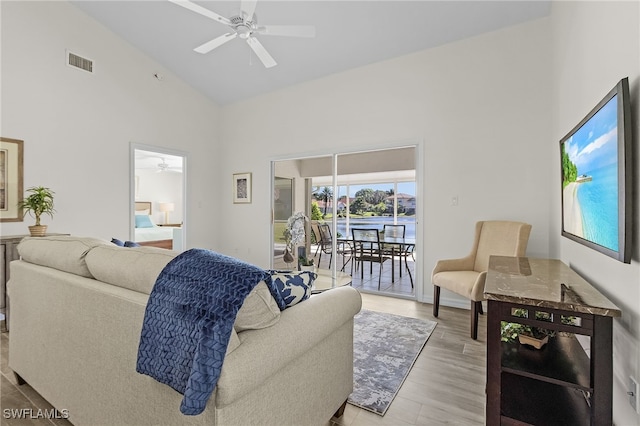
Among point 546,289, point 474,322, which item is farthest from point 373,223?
point 546,289

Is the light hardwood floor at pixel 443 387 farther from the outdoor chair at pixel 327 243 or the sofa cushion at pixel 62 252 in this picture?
the outdoor chair at pixel 327 243

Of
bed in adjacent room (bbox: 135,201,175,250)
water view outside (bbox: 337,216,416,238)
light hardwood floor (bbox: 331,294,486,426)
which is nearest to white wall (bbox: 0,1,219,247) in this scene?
bed in adjacent room (bbox: 135,201,175,250)

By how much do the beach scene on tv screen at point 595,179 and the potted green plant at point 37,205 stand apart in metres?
4.63

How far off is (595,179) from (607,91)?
1.46 feet

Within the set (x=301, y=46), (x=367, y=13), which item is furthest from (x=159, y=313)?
(x=301, y=46)

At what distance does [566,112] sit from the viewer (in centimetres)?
249

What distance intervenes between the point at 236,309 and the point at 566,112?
2959 millimetres

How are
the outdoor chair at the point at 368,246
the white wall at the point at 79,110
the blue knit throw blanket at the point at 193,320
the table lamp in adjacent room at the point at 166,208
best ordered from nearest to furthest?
1. the blue knit throw blanket at the point at 193,320
2. the white wall at the point at 79,110
3. the outdoor chair at the point at 368,246
4. the table lamp in adjacent room at the point at 166,208

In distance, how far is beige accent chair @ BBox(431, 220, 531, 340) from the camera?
2.73m

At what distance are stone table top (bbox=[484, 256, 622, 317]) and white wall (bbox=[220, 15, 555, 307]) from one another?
1432 mm

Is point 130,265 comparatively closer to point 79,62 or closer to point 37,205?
point 37,205

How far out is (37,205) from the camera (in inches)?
130

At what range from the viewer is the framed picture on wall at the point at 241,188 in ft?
18.0

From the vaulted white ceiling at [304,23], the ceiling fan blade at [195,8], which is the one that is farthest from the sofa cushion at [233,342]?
the vaulted white ceiling at [304,23]
